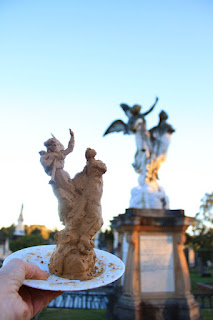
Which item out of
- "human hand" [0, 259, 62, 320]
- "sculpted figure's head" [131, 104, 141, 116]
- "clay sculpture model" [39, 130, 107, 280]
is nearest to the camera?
"human hand" [0, 259, 62, 320]

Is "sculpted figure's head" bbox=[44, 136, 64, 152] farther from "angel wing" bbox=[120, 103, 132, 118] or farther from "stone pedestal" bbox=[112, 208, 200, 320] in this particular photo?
"angel wing" bbox=[120, 103, 132, 118]

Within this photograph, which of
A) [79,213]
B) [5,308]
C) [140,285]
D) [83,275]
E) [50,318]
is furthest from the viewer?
[50,318]

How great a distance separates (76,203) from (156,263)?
211 inches

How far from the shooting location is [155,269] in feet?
24.2

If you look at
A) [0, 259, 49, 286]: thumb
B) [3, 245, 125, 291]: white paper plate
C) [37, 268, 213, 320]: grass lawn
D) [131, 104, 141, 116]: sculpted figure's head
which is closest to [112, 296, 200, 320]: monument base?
[37, 268, 213, 320]: grass lawn

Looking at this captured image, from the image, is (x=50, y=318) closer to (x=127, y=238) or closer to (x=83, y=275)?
(x=127, y=238)

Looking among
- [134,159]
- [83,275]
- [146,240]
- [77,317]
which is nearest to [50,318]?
[77,317]

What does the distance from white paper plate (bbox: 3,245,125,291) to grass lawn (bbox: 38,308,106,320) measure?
19.7 feet

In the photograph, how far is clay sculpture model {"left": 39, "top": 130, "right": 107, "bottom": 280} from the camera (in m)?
2.85

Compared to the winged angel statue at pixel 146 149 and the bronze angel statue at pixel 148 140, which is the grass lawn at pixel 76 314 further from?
the bronze angel statue at pixel 148 140

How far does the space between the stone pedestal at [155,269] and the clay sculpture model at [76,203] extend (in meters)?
4.46

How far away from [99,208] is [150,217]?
485cm

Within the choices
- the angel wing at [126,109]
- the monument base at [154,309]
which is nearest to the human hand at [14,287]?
the monument base at [154,309]

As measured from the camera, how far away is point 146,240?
7.57 metres
